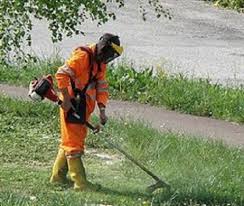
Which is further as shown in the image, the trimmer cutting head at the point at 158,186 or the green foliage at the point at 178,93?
the green foliage at the point at 178,93

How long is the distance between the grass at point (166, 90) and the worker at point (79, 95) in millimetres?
3546

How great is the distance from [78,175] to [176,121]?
3222 mm

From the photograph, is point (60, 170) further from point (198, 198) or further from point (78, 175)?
point (198, 198)

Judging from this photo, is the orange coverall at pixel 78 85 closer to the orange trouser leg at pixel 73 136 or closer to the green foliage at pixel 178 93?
the orange trouser leg at pixel 73 136

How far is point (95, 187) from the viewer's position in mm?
7414

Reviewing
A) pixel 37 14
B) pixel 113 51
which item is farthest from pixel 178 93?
pixel 113 51

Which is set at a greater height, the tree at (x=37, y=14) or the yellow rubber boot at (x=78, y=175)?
the tree at (x=37, y=14)

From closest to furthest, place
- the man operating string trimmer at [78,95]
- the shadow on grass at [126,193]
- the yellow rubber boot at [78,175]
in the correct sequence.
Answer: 1. the man operating string trimmer at [78,95]
2. the shadow on grass at [126,193]
3. the yellow rubber boot at [78,175]

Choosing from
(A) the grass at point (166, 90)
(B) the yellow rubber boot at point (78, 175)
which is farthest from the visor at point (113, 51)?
(A) the grass at point (166, 90)

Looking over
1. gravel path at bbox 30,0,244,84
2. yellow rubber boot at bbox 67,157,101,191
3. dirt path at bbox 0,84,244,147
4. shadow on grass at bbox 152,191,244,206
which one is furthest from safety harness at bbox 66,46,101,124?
gravel path at bbox 30,0,244,84

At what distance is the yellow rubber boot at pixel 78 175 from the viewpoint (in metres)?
7.34

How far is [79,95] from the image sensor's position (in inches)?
288

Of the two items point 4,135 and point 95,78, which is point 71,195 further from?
point 4,135

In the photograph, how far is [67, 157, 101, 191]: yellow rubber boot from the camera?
734cm
